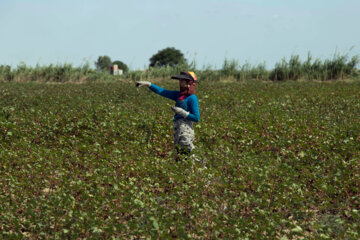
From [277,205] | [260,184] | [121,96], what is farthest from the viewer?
[121,96]

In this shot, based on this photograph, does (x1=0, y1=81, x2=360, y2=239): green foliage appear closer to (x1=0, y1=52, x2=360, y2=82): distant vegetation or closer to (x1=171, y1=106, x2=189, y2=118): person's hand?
(x1=171, y1=106, x2=189, y2=118): person's hand

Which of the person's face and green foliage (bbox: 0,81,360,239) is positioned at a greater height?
the person's face

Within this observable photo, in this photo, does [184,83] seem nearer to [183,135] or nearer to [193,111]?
[193,111]

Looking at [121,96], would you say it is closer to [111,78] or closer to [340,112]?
[340,112]

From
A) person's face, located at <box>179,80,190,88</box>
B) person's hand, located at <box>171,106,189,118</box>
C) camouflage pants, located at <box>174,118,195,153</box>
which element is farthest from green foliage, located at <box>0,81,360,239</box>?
person's face, located at <box>179,80,190,88</box>

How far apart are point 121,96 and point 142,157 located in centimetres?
979

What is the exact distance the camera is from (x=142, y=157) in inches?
306

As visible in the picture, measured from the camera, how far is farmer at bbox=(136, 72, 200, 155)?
7.03 meters

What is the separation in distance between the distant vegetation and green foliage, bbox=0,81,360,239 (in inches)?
500

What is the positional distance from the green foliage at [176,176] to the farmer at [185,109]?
0.92 ft

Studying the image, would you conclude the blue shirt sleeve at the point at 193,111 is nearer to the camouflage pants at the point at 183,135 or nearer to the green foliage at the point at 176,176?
the camouflage pants at the point at 183,135

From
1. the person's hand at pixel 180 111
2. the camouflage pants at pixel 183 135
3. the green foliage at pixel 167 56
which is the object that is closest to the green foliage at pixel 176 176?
the camouflage pants at pixel 183 135

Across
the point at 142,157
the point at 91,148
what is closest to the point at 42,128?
the point at 91,148

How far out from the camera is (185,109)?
7.17m
